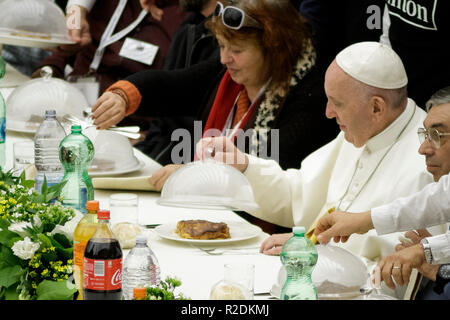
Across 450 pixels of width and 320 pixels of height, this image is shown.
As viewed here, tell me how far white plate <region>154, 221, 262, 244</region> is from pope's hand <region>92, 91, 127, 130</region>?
963 millimetres

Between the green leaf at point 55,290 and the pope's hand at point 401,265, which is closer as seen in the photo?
the green leaf at point 55,290

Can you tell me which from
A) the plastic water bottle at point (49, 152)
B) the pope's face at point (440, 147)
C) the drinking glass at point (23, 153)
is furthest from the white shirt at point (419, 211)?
the drinking glass at point (23, 153)

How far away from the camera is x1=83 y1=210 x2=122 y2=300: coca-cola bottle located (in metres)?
1.49

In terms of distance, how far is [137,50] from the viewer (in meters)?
4.95

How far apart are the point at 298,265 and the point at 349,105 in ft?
3.85

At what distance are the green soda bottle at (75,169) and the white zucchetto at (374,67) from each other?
0.95 meters

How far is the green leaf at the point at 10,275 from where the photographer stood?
5.37 feet

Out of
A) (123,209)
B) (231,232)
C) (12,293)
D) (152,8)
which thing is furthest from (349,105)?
(152,8)

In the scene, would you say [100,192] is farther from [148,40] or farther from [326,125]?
[148,40]

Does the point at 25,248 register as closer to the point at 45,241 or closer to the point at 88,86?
the point at 45,241

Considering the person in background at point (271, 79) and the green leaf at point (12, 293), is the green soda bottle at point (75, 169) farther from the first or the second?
the person in background at point (271, 79)

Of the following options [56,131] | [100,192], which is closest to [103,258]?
[56,131]

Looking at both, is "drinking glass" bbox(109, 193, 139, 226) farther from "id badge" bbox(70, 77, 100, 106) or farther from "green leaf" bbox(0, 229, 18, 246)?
"id badge" bbox(70, 77, 100, 106)

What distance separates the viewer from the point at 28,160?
3137 mm
